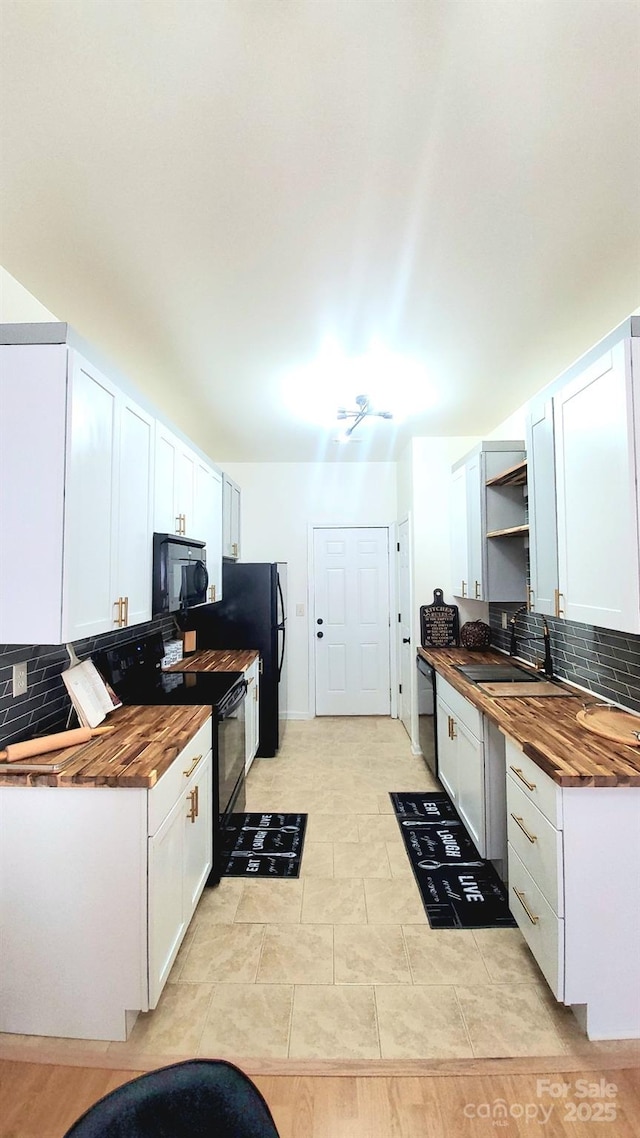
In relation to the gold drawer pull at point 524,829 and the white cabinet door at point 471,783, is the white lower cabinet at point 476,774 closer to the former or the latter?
the white cabinet door at point 471,783

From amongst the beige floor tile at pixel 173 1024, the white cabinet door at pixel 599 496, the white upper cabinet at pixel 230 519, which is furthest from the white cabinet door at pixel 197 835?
the white upper cabinet at pixel 230 519

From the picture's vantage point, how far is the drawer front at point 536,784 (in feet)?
5.01

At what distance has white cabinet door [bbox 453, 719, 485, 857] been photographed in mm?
2330

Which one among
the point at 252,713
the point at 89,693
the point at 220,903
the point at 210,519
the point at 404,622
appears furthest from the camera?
the point at 404,622

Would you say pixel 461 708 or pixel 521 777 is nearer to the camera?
pixel 521 777

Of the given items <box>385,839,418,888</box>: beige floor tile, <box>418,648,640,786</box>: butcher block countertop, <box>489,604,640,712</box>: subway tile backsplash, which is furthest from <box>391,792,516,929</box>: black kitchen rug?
<box>489,604,640,712</box>: subway tile backsplash

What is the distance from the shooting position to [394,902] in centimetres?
217

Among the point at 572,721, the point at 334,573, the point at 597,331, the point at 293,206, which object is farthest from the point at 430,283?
the point at 334,573

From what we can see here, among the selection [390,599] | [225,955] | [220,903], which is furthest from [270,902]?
[390,599]

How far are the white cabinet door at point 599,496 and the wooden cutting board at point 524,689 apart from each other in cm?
60

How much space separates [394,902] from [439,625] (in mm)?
2140

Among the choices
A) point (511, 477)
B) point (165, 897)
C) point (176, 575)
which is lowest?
point (165, 897)

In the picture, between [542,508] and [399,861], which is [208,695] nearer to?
[399,861]

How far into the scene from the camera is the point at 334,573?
488cm
